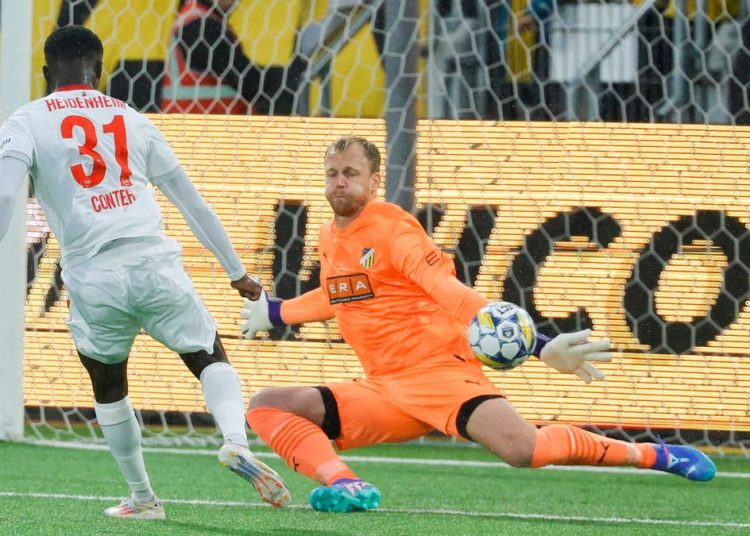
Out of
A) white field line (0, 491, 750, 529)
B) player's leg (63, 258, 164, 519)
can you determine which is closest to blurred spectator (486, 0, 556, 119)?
white field line (0, 491, 750, 529)

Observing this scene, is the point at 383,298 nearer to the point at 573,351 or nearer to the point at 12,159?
the point at 573,351

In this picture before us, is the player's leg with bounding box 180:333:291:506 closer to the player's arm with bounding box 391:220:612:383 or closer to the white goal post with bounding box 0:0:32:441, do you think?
the player's arm with bounding box 391:220:612:383

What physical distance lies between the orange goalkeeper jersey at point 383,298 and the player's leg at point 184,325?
0.66 meters

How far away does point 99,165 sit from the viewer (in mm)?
3627

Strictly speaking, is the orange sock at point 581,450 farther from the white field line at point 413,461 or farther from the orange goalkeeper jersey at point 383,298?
the white field line at point 413,461

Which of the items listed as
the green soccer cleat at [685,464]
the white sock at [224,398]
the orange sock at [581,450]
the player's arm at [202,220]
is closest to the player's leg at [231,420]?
the white sock at [224,398]

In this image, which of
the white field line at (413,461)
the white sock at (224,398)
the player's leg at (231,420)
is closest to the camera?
the player's leg at (231,420)

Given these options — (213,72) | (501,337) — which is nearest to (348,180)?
(501,337)

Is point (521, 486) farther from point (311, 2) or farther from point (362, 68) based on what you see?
point (311, 2)

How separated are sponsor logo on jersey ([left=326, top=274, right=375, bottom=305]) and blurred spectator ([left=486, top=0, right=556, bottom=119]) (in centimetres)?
197

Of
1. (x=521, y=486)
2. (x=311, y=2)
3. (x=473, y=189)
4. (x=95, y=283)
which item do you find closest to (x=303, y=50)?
(x=311, y=2)

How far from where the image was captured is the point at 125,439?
12.4 ft

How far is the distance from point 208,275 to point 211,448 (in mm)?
833

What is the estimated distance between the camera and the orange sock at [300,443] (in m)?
4.14
